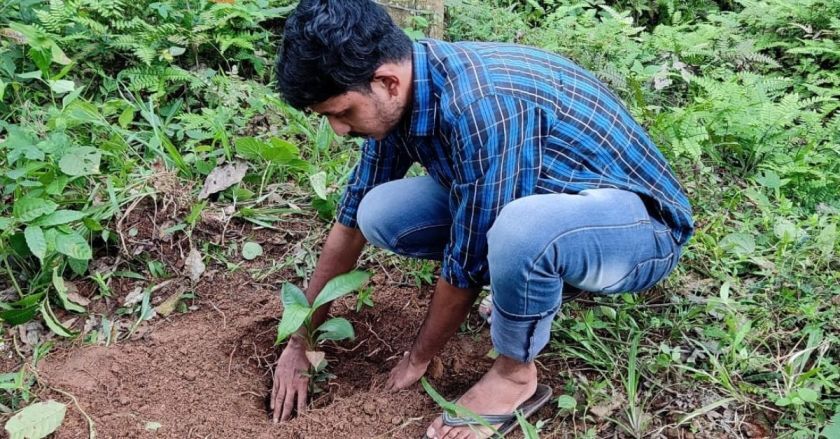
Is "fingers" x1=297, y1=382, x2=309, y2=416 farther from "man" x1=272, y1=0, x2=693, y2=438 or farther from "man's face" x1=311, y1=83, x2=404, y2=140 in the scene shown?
"man's face" x1=311, y1=83, x2=404, y2=140

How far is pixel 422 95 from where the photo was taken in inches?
53.7

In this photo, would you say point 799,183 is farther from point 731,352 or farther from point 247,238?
point 247,238

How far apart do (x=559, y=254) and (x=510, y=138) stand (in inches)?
10.3

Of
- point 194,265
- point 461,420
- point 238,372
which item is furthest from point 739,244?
point 194,265

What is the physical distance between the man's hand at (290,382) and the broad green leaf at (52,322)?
25.3 inches

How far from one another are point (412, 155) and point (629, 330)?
0.83m

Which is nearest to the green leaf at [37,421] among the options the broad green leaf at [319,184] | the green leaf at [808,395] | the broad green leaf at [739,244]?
the broad green leaf at [319,184]

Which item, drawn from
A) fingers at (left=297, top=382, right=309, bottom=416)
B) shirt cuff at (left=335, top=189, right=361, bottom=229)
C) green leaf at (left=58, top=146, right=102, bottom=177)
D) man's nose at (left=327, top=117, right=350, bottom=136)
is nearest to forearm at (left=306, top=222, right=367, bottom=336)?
shirt cuff at (left=335, top=189, right=361, bottom=229)

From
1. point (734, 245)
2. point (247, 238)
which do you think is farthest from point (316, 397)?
point (734, 245)

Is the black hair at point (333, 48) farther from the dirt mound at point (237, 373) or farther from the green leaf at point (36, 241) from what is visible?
the green leaf at point (36, 241)

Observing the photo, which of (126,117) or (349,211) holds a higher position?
(349,211)

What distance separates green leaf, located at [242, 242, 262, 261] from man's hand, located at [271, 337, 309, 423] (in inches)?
17.5

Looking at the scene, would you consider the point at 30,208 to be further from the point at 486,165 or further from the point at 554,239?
the point at 554,239

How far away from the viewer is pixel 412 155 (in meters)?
1.63
